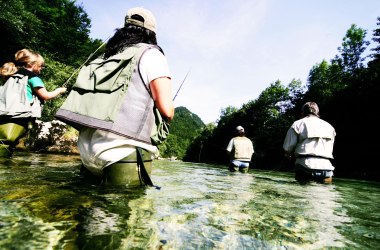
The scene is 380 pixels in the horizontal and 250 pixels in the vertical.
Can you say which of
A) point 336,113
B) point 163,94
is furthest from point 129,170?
point 336,113

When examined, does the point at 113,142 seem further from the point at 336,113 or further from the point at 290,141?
the point at 336,113

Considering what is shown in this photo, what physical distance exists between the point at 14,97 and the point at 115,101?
274cm

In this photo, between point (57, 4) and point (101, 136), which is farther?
point (57, 4)

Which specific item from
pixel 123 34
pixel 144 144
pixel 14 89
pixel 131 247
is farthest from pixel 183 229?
pixel 14 89

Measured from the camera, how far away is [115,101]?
228cm

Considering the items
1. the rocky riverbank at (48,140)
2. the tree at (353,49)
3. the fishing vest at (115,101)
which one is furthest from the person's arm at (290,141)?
the tree at (353,49)

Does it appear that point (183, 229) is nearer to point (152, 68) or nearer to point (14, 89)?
point (152, 68)

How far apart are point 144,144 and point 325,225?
151cm

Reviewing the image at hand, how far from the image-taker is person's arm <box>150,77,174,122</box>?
2406mm

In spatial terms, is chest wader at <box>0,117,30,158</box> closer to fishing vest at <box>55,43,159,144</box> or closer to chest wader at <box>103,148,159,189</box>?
fishing vest at <box>55,43,159,144</box>

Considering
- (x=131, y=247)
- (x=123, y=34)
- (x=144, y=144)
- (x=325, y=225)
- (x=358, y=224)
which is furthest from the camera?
(x=123, y=34)

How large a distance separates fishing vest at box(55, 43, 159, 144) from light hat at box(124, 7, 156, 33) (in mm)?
325

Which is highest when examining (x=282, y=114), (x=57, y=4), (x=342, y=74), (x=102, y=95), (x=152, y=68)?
(x=57, y=4)

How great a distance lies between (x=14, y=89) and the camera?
13.6ft
